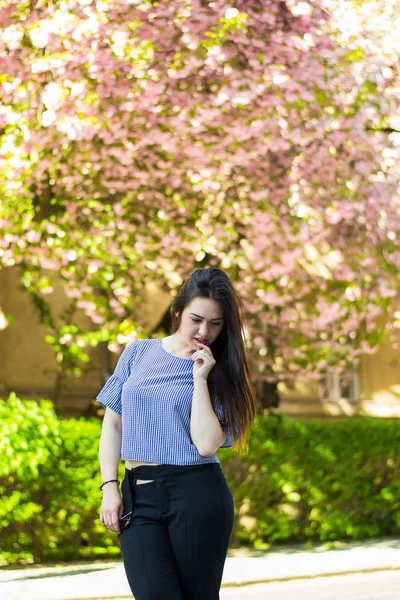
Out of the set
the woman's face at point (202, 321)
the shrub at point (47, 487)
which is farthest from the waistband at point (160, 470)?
the shrub at point (47, 487)

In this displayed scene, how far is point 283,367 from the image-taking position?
15164 mm

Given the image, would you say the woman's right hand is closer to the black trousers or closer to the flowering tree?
the black trousers

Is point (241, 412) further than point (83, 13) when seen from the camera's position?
No

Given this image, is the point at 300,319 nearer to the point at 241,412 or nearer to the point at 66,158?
the point at 66,158

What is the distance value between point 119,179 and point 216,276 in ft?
27.5

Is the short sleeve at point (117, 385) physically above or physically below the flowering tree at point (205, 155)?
above

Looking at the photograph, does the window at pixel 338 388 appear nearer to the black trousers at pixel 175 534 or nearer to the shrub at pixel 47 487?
the shrub at pixel 47 487

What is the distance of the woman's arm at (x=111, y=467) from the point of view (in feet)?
12.5

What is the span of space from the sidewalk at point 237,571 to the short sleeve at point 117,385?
526cm

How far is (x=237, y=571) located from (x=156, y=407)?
689cm

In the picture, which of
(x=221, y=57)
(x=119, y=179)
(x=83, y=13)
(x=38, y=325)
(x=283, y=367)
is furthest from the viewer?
(x=38, y=325)

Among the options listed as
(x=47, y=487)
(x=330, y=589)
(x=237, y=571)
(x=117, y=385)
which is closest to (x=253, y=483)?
(x=237, y=571)

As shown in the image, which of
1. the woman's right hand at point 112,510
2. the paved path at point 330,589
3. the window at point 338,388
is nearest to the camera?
the woman's right hand at point 112,510

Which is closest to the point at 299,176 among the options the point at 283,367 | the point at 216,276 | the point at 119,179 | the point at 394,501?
the point at 119,179
